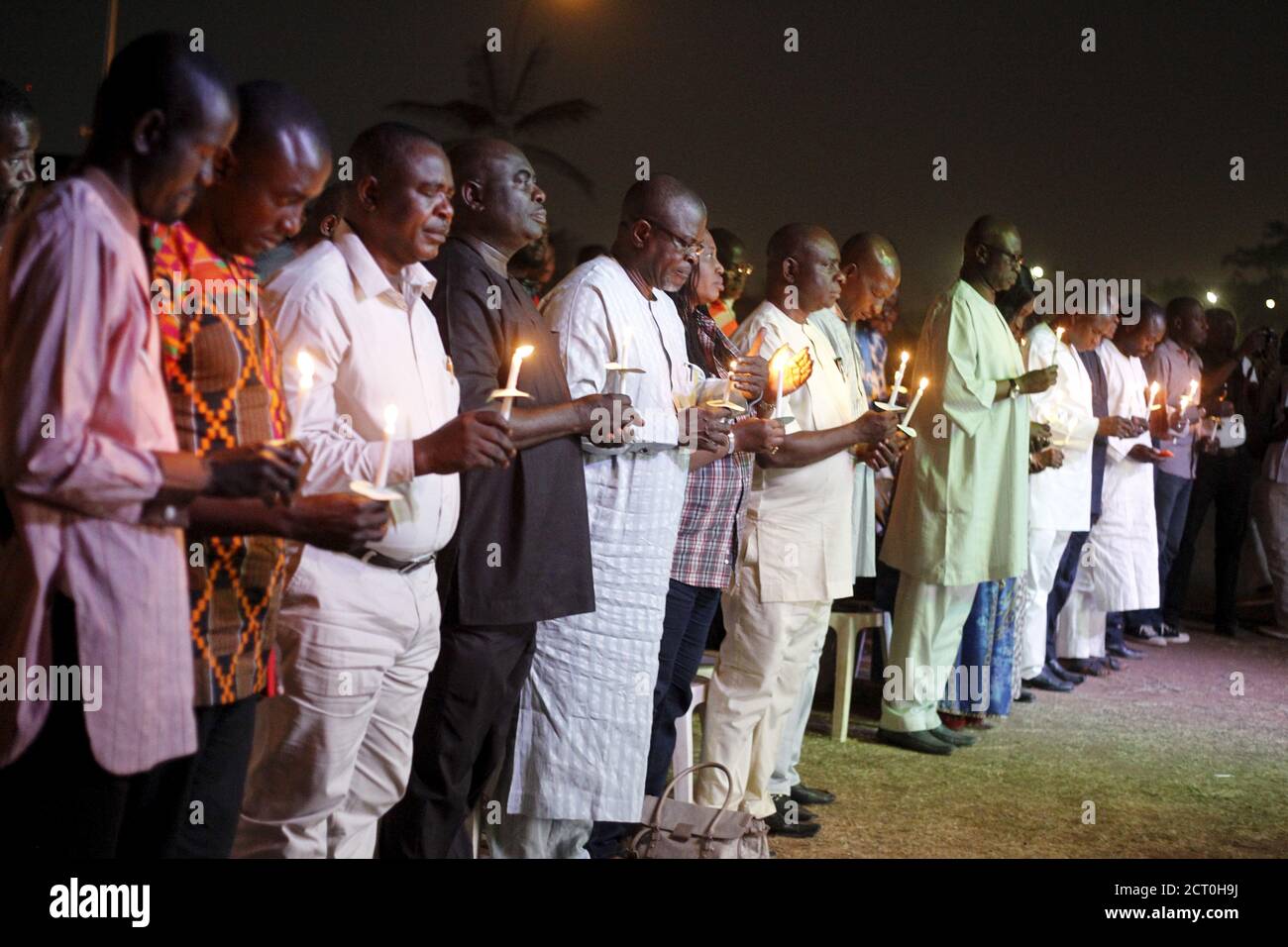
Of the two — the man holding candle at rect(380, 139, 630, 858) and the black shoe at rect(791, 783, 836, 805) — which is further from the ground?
the man holding candle at rect(380, 139, 630, 858)

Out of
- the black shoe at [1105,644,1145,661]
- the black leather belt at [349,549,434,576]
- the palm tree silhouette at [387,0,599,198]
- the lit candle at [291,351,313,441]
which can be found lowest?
the black shoe at [1105,644,1145,661]

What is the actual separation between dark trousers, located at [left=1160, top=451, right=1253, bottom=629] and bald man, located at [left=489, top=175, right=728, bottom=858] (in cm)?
582

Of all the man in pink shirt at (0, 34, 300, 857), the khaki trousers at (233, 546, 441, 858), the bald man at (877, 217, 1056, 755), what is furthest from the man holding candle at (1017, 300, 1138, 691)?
the man in pink shirt at (0, 34, 300, 857)

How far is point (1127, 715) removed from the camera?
638 centimetres

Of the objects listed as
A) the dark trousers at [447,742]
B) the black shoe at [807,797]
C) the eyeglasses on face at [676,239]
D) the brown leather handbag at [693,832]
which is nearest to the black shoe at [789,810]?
the black shoe at [807,797]

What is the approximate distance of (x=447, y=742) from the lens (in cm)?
318

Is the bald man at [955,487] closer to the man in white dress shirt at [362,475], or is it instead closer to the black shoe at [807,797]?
the black shoe at [807,797]

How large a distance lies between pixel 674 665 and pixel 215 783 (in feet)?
7.17

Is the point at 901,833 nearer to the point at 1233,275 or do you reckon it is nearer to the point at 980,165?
the point at 980,165

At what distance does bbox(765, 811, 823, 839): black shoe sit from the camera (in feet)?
14.8

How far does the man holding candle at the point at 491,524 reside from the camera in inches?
125

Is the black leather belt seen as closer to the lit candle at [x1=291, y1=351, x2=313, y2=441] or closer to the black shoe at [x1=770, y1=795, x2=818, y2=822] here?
the lit candle at [x1=291, y1=351, x2=313, y2=441]
